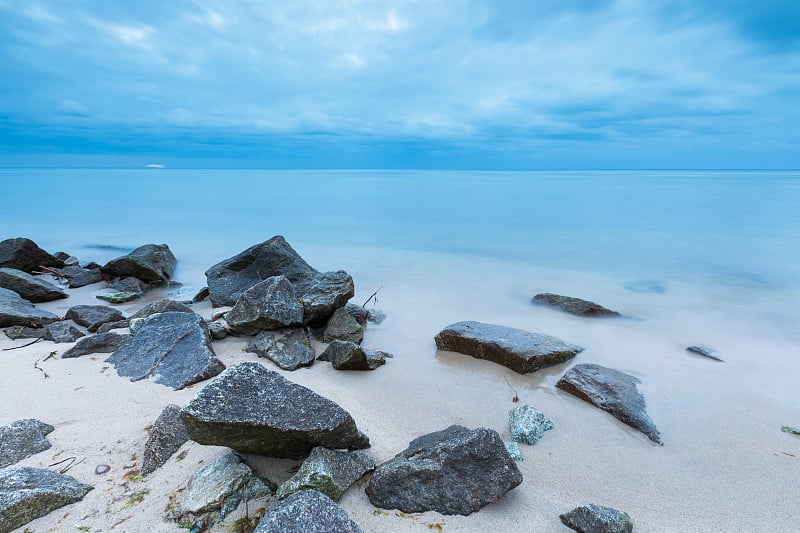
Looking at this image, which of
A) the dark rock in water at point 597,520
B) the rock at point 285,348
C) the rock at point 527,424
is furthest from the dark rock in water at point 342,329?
the dark rock in water at point 597,520

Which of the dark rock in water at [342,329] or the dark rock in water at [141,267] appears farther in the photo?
the dark rock in water at [141,267]

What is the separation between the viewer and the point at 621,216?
832 inches

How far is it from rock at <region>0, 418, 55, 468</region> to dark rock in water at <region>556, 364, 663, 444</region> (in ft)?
12.7

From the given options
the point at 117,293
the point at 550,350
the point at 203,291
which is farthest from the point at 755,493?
the point at 117,293

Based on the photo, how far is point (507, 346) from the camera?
455 cm

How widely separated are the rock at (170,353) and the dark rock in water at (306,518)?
1.96 metres

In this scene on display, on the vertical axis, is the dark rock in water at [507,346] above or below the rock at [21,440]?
below

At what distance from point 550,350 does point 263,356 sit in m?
2.83

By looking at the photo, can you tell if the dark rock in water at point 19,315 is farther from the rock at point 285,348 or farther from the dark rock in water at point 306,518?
the dark rock in water at point 306,518

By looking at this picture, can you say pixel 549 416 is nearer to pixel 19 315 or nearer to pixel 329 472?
pixel 329 472

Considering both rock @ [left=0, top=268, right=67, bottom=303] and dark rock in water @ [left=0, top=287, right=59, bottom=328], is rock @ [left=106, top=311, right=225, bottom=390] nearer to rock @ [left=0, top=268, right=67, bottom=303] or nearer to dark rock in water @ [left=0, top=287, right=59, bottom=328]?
dark rock in water @ [left=0, top=287, right=59, bottom=328]

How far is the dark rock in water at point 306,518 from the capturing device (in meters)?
1.94

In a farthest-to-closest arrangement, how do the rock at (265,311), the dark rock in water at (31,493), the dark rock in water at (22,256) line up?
the dark rock in water at (22,256) < the rock at (265,311) < the dark rock in water at (31,493)

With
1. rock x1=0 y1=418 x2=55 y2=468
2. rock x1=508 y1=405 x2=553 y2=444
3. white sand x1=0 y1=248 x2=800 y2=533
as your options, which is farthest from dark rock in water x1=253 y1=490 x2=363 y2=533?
rock x1=0 y1=418 x2=55 y2=468
